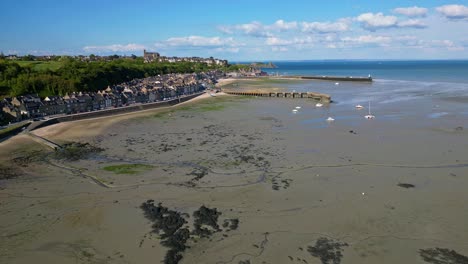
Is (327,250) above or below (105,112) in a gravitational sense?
below

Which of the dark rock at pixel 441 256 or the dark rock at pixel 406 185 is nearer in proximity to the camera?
the dark rock at pixel 441 256

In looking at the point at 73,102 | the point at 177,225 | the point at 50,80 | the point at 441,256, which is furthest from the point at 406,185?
the point at 50,80

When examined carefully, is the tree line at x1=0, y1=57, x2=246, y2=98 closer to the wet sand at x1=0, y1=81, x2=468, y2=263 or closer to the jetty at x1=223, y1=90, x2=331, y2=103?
the wet sand at x1=0, y1=81, x2=468, y2=263

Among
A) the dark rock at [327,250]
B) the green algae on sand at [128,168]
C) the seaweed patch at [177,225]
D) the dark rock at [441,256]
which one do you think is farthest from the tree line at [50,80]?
the dark rock at [441,256]

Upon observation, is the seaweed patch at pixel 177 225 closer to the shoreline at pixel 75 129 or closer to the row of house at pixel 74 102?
the shoreline at pixel 75 129

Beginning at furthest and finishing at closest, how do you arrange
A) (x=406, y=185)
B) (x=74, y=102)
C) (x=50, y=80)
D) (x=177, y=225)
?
1. (x=50, y=80)
2. (x=74, y=102)
3. (x=406, y=185)
4. (x=177, y=225)

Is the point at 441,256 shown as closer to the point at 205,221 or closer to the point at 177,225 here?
the point at 205,221

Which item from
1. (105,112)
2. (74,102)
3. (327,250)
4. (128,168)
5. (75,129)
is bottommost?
(327,250)

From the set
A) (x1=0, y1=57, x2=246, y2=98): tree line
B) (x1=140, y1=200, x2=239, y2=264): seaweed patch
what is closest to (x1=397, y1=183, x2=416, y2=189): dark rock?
(x1=140, y1=200, x2=239, y2=264): seaweed patch

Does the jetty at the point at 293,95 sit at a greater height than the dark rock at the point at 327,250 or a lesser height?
greater

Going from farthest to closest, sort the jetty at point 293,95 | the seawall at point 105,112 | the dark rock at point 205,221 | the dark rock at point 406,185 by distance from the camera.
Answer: the jetty at point 293,95, the seawall at point 105,112, the dark rock at point 406,185, the dark rock at point 205,221
